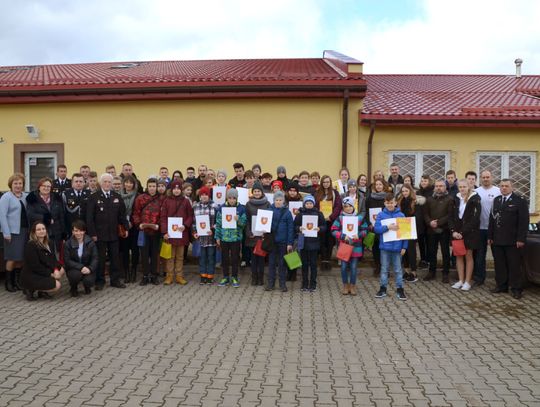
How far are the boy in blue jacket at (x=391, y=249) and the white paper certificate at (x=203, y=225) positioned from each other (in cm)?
304

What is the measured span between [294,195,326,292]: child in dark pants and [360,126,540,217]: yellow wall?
4.84 m

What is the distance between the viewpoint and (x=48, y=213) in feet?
31.0

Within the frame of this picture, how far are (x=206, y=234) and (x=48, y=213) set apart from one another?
2.78m

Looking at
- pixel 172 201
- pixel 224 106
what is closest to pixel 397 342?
pixel 172 201

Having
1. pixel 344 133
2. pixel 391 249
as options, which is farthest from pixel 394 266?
pixel 344 133

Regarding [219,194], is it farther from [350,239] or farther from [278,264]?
[350,239]

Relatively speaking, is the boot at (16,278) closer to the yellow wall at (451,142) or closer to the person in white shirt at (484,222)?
the person in white shirt at (484,222)

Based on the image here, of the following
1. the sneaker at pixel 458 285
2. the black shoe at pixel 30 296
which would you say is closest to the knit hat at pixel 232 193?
the black shoe at pixel 30 296

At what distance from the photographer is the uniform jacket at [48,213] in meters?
9.34

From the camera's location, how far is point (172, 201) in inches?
388

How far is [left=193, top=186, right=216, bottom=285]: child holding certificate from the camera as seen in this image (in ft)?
32.4

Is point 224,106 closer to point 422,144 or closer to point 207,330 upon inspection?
point 422,144

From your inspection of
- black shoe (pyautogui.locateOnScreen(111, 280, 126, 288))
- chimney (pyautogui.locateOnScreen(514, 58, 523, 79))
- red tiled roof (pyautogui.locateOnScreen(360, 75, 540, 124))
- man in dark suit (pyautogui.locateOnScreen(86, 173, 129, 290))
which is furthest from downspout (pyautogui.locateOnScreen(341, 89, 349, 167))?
chimney (pyautogui.locateOnScreen(514, 58, 523, 79))

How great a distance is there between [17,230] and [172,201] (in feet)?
8.73
